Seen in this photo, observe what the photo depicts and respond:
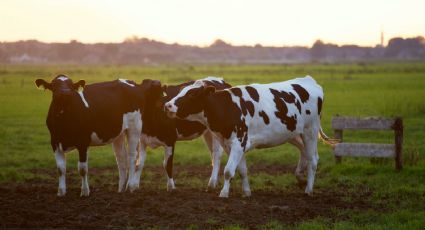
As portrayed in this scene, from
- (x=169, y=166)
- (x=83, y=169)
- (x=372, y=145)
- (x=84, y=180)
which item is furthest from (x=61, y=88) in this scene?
(x=372, y=145)

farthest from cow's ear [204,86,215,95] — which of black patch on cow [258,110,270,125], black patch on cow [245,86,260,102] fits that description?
black patch on cow [258,110,270,125]

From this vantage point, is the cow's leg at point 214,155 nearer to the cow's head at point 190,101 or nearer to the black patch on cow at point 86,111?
the cow's head at point 190,101

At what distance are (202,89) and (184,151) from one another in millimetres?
9159

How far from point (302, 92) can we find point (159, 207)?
4.57 metres

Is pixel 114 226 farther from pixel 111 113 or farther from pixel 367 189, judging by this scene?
pixel 367 189

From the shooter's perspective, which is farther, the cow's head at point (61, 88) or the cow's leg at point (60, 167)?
the cow's leg at point (60, 167)

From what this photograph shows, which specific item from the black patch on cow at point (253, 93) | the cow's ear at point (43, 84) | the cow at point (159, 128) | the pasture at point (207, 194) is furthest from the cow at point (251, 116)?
the cow's ear at point (43, 84)

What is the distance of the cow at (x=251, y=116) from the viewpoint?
1299cm

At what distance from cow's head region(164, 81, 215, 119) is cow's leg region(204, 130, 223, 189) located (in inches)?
69.0

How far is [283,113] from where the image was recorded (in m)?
13.8

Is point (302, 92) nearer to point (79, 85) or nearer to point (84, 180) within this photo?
point (79, 85)

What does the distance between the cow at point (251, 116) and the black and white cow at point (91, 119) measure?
1.58 meters

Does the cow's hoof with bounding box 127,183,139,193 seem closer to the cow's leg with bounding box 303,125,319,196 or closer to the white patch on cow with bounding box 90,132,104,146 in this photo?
the white patch on cow with bounding box 90,132,104,146

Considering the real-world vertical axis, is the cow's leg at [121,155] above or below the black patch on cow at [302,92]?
below
